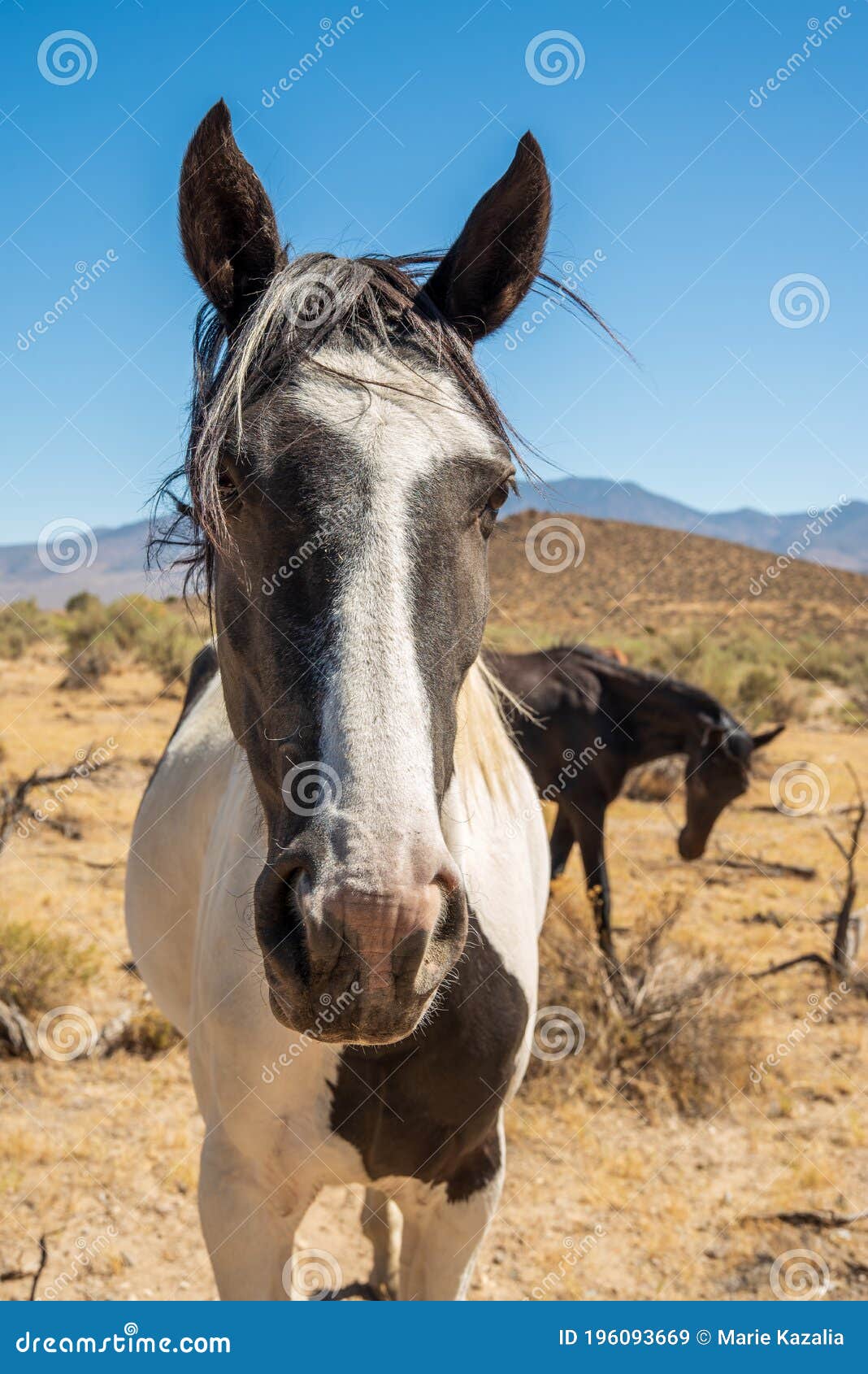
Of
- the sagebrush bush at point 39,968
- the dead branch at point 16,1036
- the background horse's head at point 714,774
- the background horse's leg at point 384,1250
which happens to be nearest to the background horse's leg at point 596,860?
the background horse's head at point 714,774

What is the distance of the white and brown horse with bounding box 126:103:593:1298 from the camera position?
1.30 metres

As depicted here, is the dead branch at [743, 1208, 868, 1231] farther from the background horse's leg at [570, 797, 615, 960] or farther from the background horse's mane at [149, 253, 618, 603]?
the background horse's mane at [149, 253, 618, 603]

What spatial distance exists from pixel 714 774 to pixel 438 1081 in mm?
5674

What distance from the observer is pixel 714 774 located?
7.20 metres

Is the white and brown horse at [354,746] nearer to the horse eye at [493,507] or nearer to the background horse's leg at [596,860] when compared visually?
the horse eye at [493,507]

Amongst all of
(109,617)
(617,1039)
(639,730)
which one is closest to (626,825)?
(639,730)

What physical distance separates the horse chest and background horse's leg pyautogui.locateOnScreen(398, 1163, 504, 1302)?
0.15 m

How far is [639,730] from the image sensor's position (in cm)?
773

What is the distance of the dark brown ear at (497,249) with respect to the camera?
2014mm

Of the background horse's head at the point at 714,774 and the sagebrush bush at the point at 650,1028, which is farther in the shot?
the background horse's head at the point at 714,774

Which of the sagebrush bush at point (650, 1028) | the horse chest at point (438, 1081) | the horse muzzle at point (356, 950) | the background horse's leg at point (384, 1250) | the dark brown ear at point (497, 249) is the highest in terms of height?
the dark brown ear at point (497, 249)

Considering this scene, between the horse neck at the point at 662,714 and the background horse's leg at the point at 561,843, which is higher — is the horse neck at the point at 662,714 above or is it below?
above

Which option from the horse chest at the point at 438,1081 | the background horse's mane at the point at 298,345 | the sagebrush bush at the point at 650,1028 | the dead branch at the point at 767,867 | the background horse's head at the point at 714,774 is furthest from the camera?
the dead branch at the point at 767,867

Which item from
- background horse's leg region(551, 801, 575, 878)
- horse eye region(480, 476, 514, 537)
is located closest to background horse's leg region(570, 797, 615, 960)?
background horse's leg region(551, 801, 575, 878)
